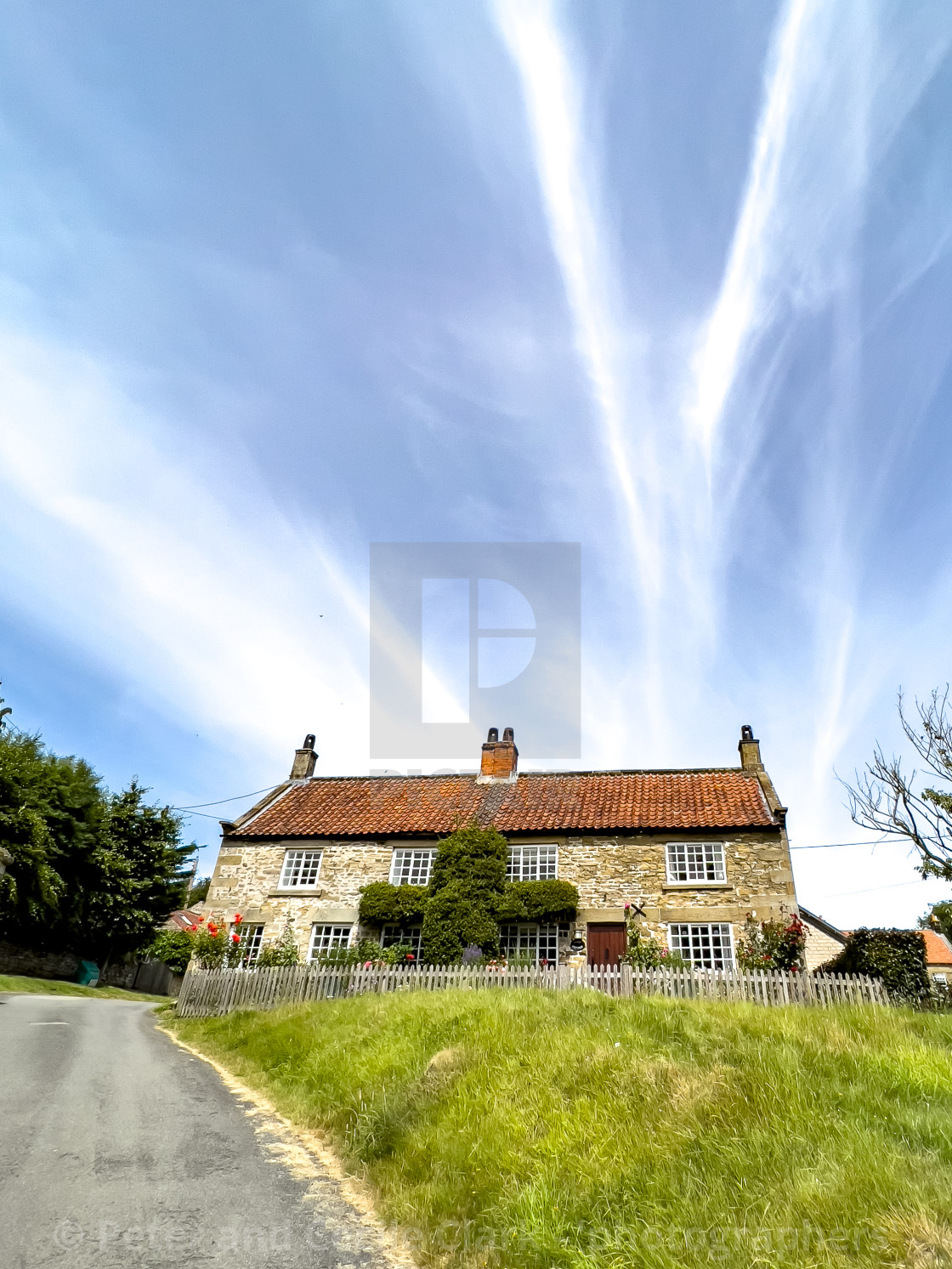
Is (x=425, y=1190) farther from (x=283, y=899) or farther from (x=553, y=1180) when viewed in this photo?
(x=283, y=899)

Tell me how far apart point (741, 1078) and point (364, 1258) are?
3459 mm

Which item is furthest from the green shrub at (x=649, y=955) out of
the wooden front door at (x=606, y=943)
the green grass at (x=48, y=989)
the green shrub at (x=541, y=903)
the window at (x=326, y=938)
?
the green grass at (x=48, y=989)

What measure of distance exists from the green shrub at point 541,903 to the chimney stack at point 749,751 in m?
8.70

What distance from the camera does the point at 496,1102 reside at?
6.86m

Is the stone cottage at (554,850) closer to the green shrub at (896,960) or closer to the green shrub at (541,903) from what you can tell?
the green shrub at (541,903)

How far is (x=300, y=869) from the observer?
2528cm

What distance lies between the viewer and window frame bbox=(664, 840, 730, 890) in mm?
21344

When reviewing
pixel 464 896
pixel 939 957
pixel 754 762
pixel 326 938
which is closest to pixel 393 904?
pixel 464 896

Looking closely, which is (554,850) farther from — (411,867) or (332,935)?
(332,935)

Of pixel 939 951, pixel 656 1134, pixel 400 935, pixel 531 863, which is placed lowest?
pixel 656 1134

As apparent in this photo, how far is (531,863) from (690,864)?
16.8 feet

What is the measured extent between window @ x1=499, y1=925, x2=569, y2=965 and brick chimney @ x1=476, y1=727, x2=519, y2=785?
261 inches

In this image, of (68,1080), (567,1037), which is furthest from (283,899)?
(567,1037)

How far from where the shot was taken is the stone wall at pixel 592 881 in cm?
2095
